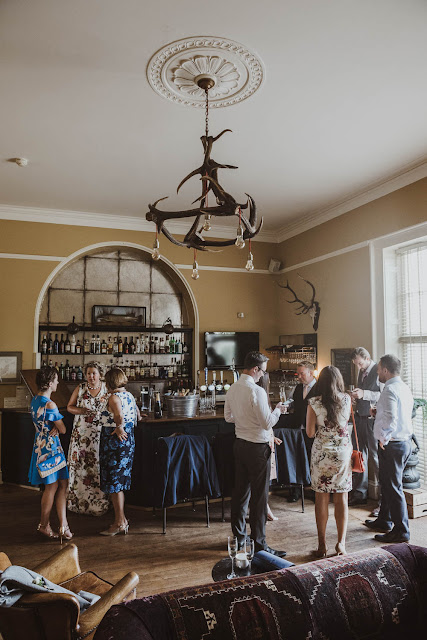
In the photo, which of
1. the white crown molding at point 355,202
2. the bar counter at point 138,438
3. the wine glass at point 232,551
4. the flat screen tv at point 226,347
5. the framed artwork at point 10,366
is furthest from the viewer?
the flat screen tv at point 226,347

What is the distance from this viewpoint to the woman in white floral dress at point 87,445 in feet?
16.3

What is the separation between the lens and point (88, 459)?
16.8 feet

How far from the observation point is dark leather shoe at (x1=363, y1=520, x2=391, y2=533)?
15.4 ft

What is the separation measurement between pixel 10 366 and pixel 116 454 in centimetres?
287

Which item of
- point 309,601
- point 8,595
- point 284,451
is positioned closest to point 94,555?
point 284,451

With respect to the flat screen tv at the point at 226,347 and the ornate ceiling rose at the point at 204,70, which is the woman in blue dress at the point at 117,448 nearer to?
the ornate ceiling rose at the point at 204,70

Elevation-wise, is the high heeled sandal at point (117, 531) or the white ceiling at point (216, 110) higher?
the white ceiling at point (216, 110)

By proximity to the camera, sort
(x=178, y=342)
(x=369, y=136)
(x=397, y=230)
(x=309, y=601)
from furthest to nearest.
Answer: (x=178, y=342) → (x=397, y=230) → (x=369, y=136) → (x=309, y=601)

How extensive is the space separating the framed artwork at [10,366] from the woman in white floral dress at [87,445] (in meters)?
2.05

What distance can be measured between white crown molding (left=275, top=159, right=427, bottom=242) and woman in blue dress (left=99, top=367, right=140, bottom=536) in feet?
12.8

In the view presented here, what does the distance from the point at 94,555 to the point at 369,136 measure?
15.6ft

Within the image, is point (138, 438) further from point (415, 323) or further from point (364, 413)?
point (415, 323)

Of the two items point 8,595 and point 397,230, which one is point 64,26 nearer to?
point 8,595

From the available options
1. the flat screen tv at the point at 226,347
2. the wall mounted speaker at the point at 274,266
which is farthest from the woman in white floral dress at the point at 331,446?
the wall mounted speaker at the point at 274,266
